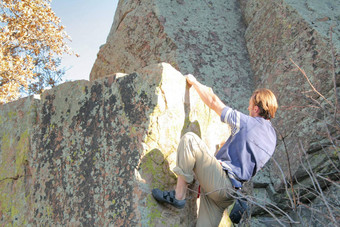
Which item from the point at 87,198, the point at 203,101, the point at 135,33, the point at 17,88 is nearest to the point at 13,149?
the point at 87,198

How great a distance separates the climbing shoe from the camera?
3059mm

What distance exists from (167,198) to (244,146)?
775mm

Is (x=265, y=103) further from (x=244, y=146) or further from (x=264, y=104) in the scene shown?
(x=244, y=146)

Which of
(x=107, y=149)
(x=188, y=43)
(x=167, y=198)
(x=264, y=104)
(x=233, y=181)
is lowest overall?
(x=167, y=198)

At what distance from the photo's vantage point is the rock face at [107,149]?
3.14 meters

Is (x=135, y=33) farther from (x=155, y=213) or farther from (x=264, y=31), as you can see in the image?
(x=155, y=213)

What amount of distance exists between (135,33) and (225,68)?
168 centimetres

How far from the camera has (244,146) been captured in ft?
10.5

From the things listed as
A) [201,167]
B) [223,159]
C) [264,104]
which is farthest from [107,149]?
[264,104]

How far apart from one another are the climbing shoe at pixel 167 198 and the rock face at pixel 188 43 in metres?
2.86

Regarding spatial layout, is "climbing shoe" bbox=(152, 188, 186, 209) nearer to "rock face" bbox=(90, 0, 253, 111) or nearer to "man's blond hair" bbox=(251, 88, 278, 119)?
"man's blond hair" bbox=(251, 88, 278, 119)

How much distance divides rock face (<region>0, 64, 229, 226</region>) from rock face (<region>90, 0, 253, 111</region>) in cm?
204

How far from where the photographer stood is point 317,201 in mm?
4504

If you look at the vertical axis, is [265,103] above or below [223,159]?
above
